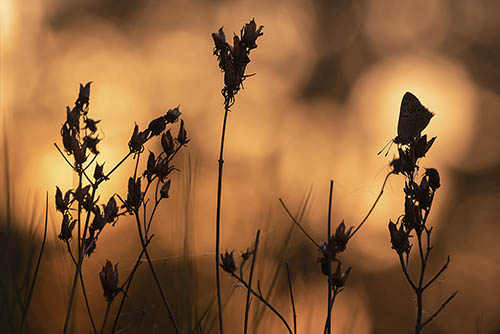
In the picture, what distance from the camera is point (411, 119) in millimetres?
1684

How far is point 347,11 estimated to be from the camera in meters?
11.6

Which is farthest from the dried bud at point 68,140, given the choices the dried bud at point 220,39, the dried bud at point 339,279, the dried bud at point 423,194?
the dried bud at point 423,194

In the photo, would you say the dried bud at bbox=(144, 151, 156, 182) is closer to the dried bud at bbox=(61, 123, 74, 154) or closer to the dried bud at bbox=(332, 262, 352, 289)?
the dried bud at bbox=(61, 123, 74, 154)

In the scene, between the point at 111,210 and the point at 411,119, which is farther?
the point at 411,119

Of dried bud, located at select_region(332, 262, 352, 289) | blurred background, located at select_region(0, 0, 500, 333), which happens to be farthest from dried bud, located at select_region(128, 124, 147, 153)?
blurred background, located at select_region(0, 0, 500, 333)

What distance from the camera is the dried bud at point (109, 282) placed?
4.54 ft

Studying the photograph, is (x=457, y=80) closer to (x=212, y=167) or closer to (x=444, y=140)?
(x=444, y=140)

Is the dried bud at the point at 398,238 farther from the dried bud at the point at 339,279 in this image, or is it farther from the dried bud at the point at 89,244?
the dried bud at the point at 89,244

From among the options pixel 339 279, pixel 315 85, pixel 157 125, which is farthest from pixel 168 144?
pixel 315 85

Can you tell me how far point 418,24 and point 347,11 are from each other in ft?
4.53

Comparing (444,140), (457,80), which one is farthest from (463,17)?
(444,140)

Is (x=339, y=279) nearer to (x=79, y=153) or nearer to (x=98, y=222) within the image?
(x=98, y=222)

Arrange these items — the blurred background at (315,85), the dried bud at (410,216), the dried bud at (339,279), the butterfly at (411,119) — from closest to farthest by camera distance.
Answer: the dried bud at (339,279), the dried bud at (410,216), the butterfly at (411,119), the blurred background at (315,85)

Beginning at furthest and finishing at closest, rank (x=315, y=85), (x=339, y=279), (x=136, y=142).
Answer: (x=315, y=85) < (x=136, y=142) < (x=339, y=279)
